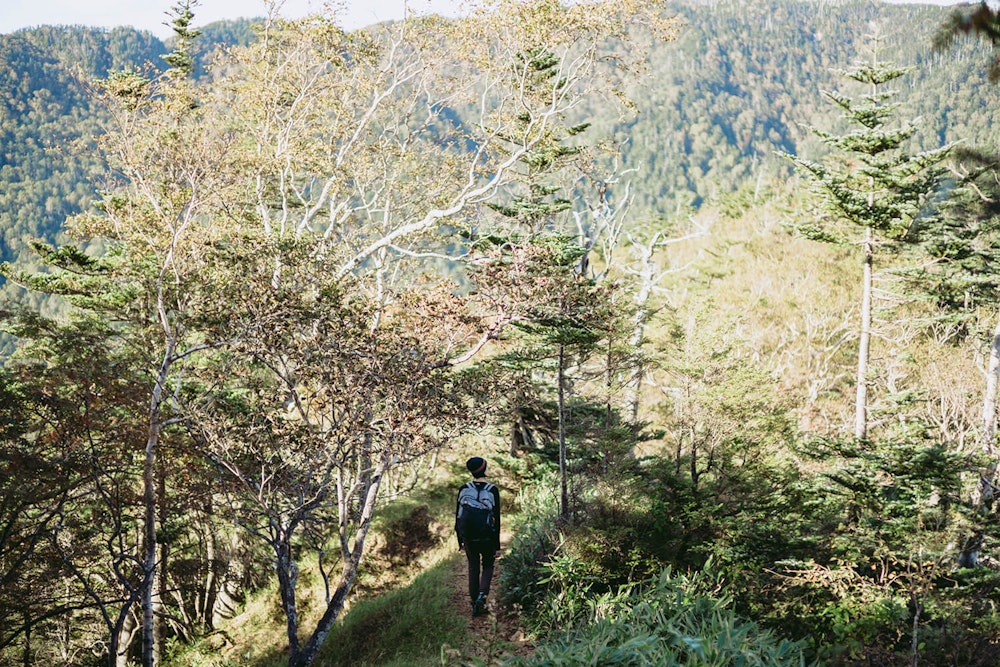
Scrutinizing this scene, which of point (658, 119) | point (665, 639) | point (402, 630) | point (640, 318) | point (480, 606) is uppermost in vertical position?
point (658, 119)

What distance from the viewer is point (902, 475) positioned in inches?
367

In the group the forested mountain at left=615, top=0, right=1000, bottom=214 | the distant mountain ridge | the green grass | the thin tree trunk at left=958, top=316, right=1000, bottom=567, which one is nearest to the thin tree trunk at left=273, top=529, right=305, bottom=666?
the green grass

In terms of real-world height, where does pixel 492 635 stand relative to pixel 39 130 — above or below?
below

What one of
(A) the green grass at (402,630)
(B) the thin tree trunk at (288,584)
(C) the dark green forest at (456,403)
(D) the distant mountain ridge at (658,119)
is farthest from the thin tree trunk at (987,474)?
(D) the distant mountain ridge at (658,119)

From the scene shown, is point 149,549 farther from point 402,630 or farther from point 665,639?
point 665,639

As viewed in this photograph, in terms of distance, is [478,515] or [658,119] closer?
[478,515]

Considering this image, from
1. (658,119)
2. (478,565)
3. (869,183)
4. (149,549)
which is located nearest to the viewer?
(478,565)

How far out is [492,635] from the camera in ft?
21.6

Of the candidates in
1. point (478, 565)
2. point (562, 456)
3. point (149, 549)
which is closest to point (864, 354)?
point (562, 456)

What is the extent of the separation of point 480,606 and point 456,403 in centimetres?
223

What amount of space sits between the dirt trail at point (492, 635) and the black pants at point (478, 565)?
304 millimetres

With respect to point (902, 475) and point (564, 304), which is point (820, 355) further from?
point (564, 304)

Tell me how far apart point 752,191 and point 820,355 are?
70.7ft

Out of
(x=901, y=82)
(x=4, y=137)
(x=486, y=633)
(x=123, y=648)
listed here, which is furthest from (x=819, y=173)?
(x=901, y=82)
